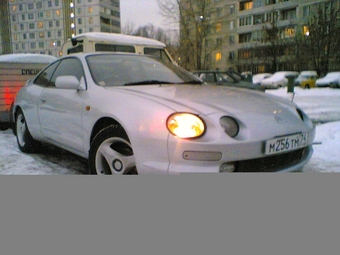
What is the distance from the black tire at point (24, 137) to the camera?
11.7 feet

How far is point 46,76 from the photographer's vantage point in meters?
3.51

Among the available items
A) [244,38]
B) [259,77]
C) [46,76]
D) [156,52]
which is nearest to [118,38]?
[156,52]

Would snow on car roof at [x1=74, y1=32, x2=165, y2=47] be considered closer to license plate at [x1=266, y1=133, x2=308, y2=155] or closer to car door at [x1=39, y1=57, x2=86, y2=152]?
car door at [x1=39, y1=57, x2=86, y2=152]

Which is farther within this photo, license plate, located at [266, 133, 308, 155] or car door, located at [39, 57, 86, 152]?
car door, located at [39, 57, 86, 152]

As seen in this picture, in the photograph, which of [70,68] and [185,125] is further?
[70,68]

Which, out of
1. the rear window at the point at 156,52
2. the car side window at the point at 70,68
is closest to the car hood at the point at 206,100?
the car side window at the point at 70,68

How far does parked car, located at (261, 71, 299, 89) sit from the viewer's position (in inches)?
366

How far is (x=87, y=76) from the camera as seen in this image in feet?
8.77

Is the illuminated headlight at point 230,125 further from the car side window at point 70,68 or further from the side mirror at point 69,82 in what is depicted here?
the car side window at point 70,68

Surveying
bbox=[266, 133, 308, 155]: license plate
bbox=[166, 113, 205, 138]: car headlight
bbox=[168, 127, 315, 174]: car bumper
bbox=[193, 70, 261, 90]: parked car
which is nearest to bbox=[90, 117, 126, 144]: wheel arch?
bbox=[166, 113, 205, 138]: car headlight

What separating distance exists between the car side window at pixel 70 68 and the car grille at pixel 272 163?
67.0 inches

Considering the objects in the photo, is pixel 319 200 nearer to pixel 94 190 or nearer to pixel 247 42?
pixel 94 190

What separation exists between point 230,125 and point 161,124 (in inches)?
16.0

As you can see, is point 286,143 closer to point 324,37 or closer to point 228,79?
point 324,37
